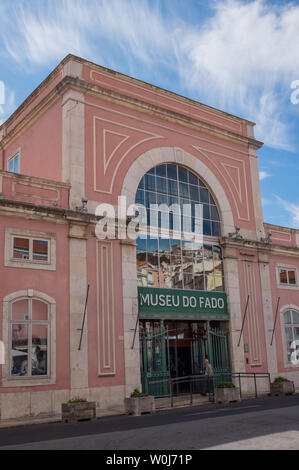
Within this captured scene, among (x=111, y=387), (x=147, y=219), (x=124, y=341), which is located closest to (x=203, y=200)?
(x=147, y=219)

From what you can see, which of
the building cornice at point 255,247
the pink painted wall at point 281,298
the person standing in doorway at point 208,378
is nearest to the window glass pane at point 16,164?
the building cornice at point 255,247

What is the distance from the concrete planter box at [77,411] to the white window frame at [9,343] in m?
1.66

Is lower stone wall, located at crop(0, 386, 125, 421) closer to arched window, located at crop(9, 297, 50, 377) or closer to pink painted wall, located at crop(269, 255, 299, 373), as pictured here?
arched window, located at crop(9, 297, 50, 377)

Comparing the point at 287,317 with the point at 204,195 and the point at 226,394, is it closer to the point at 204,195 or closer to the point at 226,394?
the point at 204,195

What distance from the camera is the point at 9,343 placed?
17016 mm

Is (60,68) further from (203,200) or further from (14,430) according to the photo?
(14,430)

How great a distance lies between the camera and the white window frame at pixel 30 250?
17.6 meters

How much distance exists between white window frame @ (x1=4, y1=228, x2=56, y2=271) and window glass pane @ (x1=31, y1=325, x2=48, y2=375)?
2.13 m

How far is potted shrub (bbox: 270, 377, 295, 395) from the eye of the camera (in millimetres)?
22422

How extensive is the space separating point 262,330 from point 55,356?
1111cm

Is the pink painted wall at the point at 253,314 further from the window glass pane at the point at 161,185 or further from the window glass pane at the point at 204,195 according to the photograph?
the window glass pane at the point at 161,185

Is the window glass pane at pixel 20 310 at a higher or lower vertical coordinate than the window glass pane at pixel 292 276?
lower

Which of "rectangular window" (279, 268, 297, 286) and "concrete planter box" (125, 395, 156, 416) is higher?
"rectangular window" (279, 268, 297, 286)

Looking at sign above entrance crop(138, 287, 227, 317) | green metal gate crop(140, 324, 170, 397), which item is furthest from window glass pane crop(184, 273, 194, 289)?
green metal gate crop(140, 324, 170, 397)
